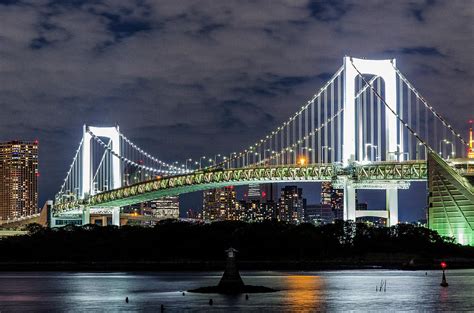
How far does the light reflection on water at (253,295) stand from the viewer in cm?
4531

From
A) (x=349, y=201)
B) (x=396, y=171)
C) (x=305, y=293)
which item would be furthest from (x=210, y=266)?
(x=305, y=293)

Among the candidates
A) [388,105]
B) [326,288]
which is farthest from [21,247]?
[326,288]

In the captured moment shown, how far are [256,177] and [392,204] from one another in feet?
38.7

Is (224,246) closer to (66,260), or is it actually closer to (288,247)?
(288,247)

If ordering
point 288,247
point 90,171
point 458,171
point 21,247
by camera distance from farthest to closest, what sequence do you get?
point 90,171 → point 21,247 → point 288,247 → point 458,171

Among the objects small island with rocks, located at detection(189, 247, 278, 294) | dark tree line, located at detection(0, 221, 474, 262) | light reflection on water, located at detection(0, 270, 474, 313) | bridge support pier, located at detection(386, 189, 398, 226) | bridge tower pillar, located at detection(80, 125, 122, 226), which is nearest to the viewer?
light reflection on water, located at detection(0, 270, 474, 313)

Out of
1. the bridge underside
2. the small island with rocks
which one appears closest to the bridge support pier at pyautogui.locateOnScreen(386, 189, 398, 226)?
the bridge underside

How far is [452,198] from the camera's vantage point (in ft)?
261

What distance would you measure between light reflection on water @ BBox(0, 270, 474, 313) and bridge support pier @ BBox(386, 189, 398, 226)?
11015mm

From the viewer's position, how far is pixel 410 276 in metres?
67.6

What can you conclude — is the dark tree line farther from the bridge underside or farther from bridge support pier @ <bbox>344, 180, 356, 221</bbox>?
the bridge underside

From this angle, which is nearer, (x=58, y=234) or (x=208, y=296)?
(x=208, y=296)

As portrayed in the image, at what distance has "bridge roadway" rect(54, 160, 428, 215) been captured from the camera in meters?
80.8

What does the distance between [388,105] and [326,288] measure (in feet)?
97.2
